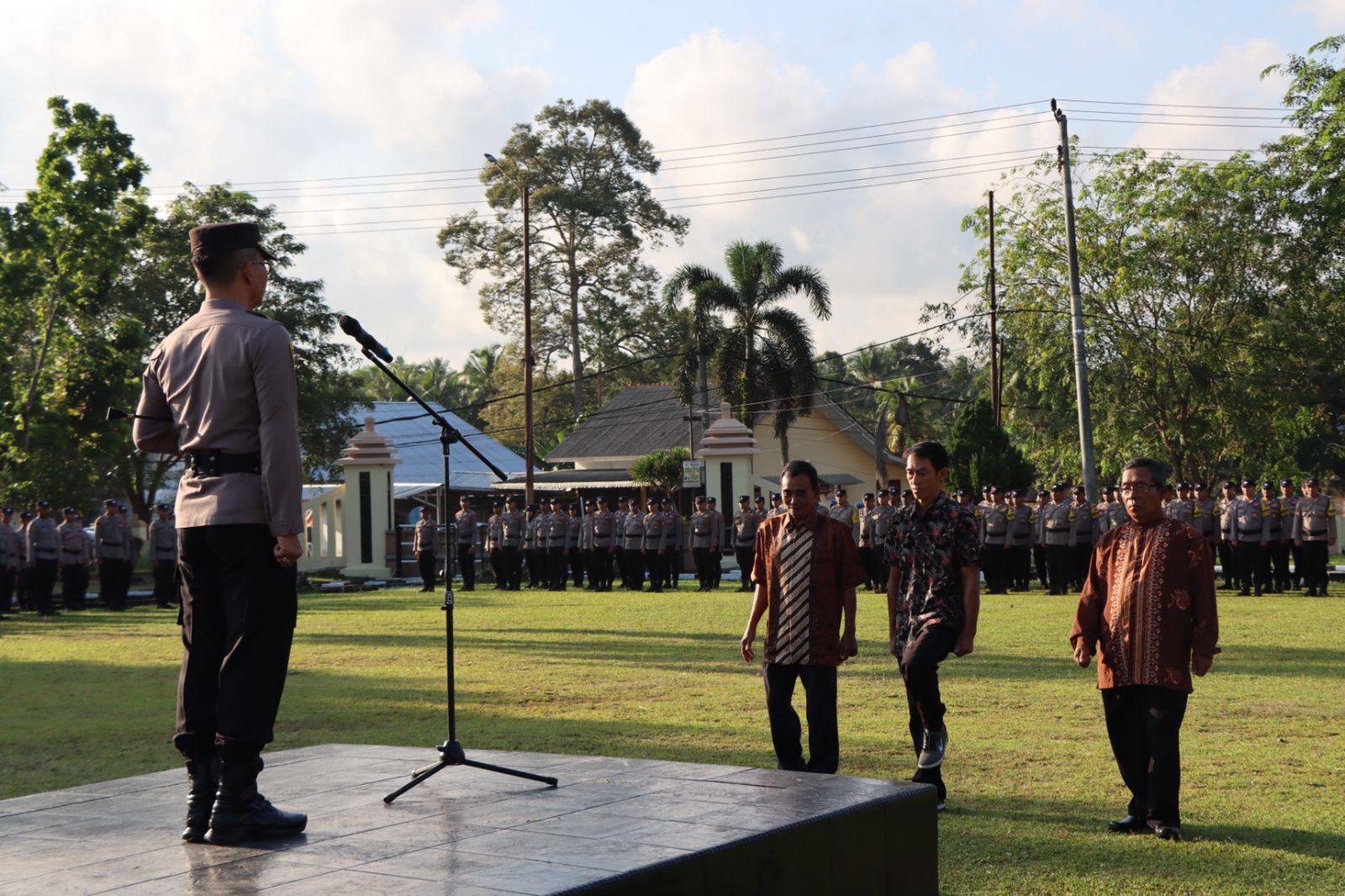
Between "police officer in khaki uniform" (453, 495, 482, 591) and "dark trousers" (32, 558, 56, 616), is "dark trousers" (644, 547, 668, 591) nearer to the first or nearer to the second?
"police officer in khaki uniform" (453, 495, 482, 591)

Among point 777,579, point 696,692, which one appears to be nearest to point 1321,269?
point 696,692

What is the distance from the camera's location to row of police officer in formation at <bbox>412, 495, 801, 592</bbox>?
2717cm

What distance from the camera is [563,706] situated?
1083 cm

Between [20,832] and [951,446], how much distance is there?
3041 centimetres

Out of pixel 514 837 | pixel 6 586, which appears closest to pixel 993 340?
pixel 6 586

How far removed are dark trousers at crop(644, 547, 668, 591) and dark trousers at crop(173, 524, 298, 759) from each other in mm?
23025

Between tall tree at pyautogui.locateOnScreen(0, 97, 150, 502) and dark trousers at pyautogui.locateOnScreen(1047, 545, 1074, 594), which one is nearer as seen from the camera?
dark trousers at pyautogui.locateOnScreen(1047, 545, 1074, 594)

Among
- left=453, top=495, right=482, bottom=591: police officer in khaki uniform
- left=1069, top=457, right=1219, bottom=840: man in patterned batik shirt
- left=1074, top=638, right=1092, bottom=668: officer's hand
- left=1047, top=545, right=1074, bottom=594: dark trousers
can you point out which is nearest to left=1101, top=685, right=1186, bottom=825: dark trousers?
left=1069, top=457, right=1219, bottom=840: man in patterned batik shirt

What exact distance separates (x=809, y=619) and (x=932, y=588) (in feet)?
1.92

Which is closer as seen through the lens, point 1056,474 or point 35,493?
point 35,493

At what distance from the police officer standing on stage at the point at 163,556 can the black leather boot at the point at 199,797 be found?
21392 millimetres

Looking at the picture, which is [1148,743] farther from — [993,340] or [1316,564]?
[993,340]

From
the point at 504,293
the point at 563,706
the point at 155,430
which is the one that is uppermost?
the point at 504,293

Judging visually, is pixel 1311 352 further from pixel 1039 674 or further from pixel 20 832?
pixel 20 832
